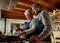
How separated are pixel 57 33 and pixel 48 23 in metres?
3.24

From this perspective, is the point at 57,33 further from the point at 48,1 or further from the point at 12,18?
the point at 12,18

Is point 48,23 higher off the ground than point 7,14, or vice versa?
point 7,14

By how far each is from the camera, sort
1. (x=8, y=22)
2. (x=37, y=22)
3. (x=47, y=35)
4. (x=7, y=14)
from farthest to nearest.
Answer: (x=8, y=22) < (x=7, y=14) < (x=37, y=22) < (x=47, y=35)

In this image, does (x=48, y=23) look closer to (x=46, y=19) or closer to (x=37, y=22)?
(x=46, y=19)

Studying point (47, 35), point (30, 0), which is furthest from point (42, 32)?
point (30, 0)

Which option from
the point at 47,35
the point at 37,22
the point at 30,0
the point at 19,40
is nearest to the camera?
the point at 19,40

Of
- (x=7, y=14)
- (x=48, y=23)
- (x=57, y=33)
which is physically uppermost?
(x=7, y=14)

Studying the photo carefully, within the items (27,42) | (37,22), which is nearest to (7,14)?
(37,22)

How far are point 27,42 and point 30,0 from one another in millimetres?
3205

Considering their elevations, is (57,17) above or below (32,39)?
above

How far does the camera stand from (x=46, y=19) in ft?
5.85

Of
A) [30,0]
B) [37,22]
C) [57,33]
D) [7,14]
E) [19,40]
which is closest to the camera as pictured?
[19,40]

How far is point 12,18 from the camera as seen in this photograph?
7.04m

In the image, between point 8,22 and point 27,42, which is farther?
point 8,22
